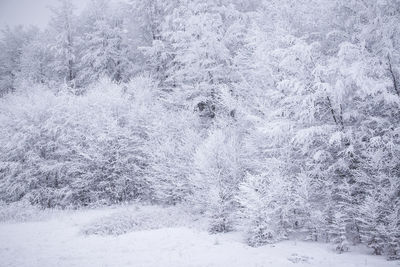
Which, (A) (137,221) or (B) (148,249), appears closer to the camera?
(B) (148,249)

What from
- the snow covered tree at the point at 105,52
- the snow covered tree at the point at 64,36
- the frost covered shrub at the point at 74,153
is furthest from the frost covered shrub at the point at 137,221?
the snow covered tree at the point at 64,36

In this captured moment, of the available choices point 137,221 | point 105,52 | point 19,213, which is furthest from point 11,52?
point 137,221

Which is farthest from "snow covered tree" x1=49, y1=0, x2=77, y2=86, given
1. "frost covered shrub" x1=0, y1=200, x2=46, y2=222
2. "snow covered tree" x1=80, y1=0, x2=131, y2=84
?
"frost covered shrub" x1=0, y1=200, x2=46, y2=222

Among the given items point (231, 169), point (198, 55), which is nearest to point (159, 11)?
point (198, 55)

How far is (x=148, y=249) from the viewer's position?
1198 cm

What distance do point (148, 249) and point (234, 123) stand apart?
9609mm

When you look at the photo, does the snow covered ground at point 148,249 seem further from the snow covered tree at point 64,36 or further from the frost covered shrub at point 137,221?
the snow covered tree at point 64,36

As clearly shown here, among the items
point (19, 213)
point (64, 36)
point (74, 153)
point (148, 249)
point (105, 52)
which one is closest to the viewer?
point (148, 249)

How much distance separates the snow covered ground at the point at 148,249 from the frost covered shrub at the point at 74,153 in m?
6.10

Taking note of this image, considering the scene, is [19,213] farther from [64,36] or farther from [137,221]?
[64,36]

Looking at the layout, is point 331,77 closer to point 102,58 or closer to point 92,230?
point 92,230

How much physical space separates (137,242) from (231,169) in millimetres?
5638

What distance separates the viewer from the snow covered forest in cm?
1295

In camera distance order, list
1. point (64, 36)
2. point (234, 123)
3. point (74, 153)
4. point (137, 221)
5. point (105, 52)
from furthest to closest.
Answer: point (64, 36) → point (105, 52) → point (74, 153) → point (234, 123) → point (137, 221)
